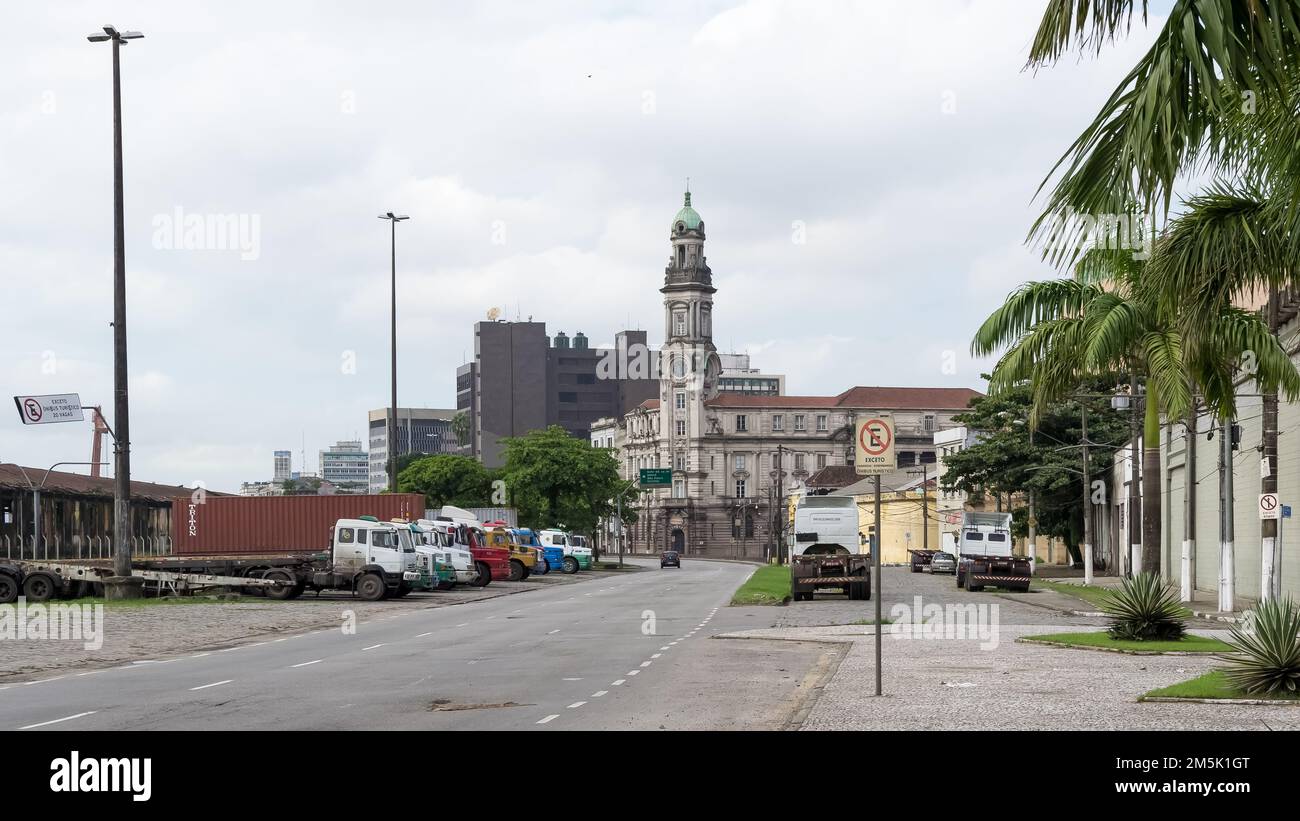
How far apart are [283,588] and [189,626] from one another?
1271 cm

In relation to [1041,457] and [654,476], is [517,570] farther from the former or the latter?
[654,476]

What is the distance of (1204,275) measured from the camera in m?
12.5

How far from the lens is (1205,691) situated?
1527 cm

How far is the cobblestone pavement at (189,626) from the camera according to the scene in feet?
79.9

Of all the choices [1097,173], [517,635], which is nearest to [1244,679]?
[1097,173]

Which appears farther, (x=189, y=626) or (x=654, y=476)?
(x=654, y=476)

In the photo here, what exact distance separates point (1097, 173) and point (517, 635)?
23.5 metres

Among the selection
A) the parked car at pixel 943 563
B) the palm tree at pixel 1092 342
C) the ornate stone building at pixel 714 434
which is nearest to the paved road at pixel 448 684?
the palm tree at pixel 1092 342

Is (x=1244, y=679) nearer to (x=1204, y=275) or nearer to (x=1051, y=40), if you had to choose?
(x=1204, y=275)

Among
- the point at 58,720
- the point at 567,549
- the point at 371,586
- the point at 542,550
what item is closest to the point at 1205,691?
the point at 58,720

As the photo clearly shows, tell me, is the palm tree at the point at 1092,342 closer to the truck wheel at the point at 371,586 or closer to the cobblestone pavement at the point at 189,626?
the cobblestone pavement at the point at 189,626

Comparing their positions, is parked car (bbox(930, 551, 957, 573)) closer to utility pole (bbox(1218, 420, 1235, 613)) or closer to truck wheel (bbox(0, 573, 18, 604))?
utility pole (bbox(1218, 420, 1235, 613))

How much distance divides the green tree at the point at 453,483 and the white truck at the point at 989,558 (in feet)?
174

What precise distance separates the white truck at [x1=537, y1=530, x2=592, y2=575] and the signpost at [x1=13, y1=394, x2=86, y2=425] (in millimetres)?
29254
